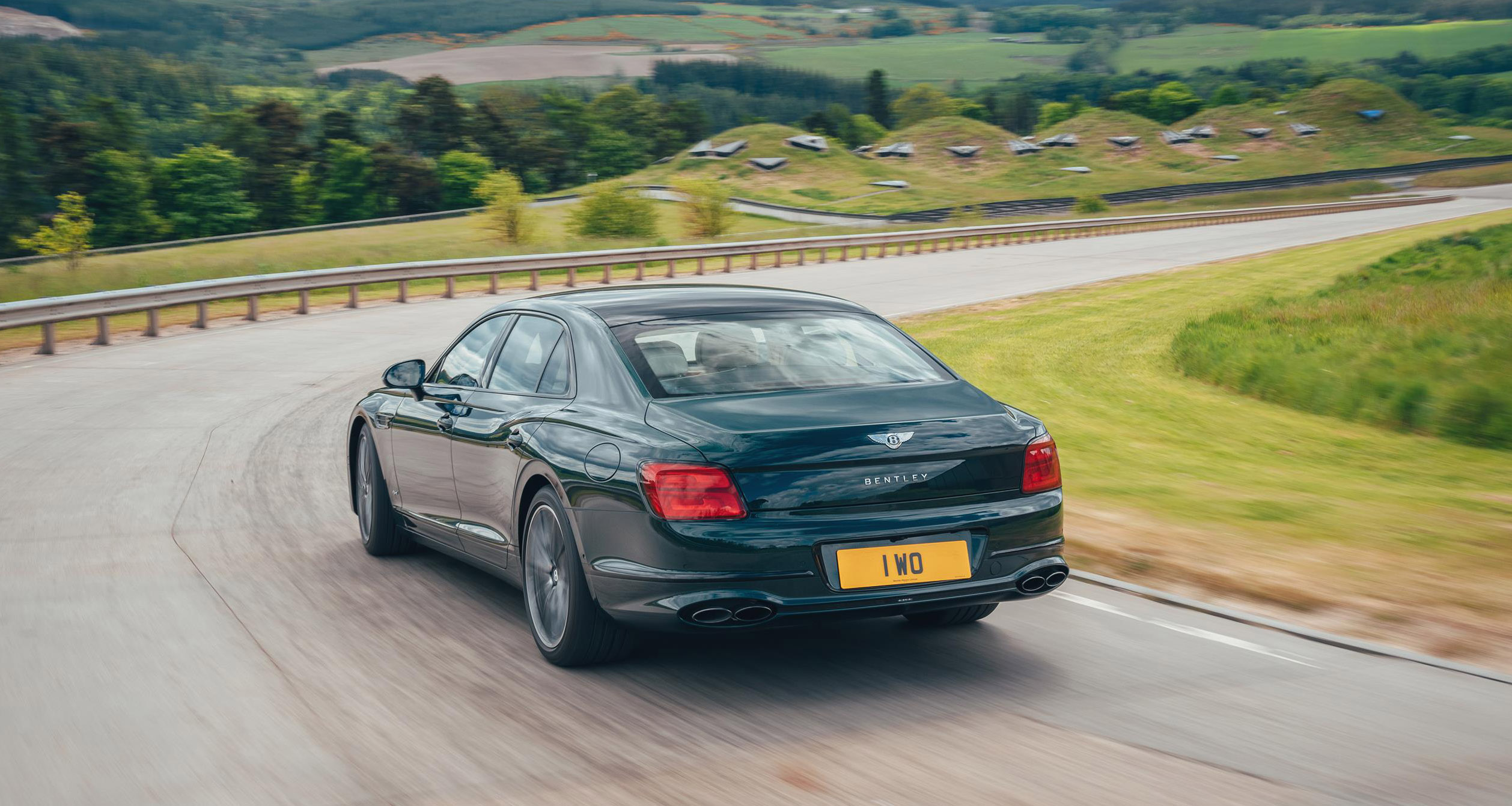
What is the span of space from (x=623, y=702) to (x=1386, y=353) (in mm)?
12454

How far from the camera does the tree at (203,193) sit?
118 m

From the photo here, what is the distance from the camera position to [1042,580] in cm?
544

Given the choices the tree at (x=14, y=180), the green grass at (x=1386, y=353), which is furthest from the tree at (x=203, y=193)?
the green grass at (x=1386, y=353)

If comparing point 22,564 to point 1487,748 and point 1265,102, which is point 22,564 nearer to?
point 1487,748

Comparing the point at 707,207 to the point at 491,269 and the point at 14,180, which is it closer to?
the point at 491,269

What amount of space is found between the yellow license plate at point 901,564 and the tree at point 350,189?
126484mm

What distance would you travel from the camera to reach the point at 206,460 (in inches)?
445

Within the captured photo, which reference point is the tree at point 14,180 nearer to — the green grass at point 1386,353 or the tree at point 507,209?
the tree at point 507,209

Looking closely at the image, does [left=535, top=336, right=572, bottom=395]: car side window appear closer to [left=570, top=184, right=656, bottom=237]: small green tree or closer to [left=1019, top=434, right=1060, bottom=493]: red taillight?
[left=1019, top=434, right=1060, bottom=493]: red taillight

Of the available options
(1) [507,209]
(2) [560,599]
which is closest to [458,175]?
(1) [507,209]

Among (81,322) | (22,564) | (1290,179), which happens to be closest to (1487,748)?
(22,564)

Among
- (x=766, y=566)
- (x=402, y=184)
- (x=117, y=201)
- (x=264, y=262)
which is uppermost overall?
(x=766, y=566)

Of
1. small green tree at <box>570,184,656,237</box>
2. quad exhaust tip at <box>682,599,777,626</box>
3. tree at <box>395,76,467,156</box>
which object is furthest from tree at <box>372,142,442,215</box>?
quad exhaust tip at <box>682,599,777,626</box>

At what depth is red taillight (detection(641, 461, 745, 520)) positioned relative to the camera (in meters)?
4.98
